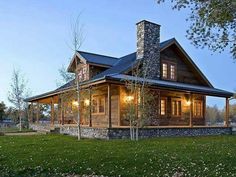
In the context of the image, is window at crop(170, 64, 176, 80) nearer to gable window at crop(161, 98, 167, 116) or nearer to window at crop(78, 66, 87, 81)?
gable window at crop(161, 98, 167, 116)

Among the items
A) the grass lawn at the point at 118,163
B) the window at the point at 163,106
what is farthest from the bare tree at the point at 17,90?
the grass lawn at the point at 118,163

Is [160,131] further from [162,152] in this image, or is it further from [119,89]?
[162,152]

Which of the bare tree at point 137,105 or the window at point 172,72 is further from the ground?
the window at point 172,72

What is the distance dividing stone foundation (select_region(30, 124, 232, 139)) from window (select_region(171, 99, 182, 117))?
2546 mm

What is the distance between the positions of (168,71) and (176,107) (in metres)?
2.90

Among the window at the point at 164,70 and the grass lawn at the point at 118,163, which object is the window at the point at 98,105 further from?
the grass lawn at the point at 118,163

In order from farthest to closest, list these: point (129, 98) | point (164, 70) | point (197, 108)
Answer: point (197, 108) → point (164, 70) → point (129, 98)

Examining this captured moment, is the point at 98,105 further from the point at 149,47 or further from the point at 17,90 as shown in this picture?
the point at 17,90

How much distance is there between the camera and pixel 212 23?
320 inches

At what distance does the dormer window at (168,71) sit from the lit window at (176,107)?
6.07 ft

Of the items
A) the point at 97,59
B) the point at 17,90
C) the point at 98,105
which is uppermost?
the point at 97,59

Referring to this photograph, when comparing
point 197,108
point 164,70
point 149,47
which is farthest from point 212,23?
point 197,108

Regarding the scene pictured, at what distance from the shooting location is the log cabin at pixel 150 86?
59.5ft

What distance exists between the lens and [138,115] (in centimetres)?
1638
